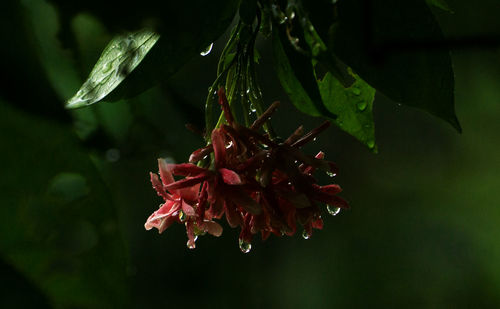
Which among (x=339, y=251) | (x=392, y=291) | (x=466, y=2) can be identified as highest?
(x=466, y=2)

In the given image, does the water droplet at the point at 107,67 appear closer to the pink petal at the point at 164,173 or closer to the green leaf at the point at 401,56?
the pink petal at the point at 164,173

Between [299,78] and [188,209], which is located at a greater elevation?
[299,78]

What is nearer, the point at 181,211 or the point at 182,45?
the point at 182,45

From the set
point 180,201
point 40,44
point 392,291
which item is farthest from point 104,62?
point 392,291

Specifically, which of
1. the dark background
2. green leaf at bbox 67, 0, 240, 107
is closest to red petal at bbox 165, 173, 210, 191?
green leaf at bbox 67, 0, 240, 107

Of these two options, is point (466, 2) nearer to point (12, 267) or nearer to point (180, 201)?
point (180, 201)

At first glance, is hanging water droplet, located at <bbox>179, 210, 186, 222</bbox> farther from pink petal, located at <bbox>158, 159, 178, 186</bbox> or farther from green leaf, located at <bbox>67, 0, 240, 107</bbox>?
green leaf, located at <bbox>67, 0, 240, 107</bbox>

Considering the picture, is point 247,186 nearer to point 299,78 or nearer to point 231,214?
point 231,214

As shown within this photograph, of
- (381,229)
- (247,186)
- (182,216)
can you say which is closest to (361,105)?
(247,186)
